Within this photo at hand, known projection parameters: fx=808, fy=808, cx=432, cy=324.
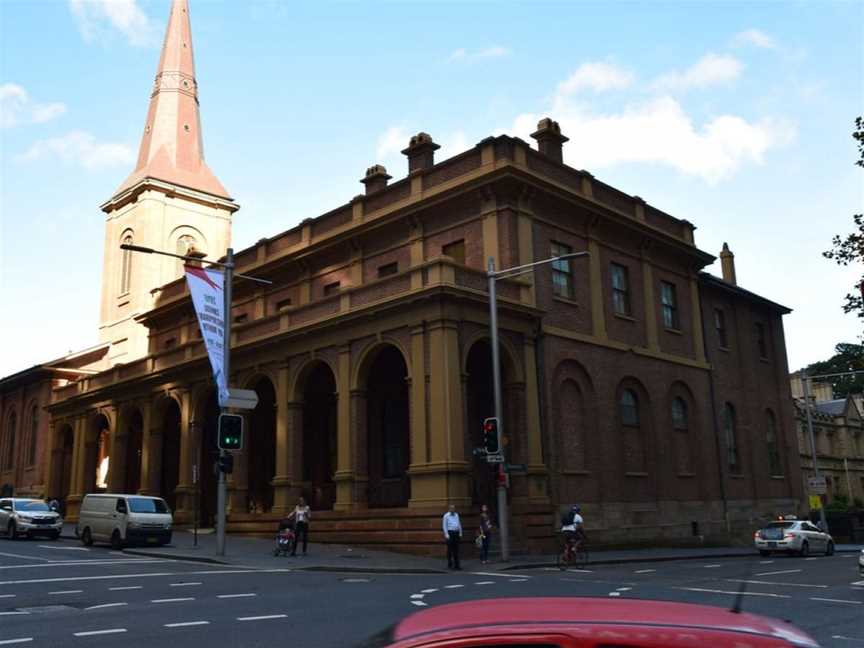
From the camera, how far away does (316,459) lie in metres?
33.8

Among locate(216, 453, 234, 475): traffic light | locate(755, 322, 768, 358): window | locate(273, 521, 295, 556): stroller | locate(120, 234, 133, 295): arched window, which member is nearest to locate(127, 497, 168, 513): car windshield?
locate(273, 521, 295, 556): stroller

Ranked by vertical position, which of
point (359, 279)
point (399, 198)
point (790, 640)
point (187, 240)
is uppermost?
point (187, 240)

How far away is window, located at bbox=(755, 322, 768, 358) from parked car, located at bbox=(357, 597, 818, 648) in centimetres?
4312

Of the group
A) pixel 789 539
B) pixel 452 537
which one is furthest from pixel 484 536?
pixel 789 539

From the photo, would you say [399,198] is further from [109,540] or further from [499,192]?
[109,540]

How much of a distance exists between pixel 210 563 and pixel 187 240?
122 feet

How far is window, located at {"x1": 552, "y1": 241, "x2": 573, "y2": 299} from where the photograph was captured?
30.5 m

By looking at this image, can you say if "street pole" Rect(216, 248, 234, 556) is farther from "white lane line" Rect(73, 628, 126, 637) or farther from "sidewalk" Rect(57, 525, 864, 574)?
"white lane line" Rect(73, 628, 126, 637)

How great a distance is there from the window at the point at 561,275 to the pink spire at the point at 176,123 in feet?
109

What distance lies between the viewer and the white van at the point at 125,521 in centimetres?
2662

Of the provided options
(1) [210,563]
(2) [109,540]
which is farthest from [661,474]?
(2) [109,540]

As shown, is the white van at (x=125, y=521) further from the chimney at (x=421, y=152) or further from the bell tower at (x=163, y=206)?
the bell tower at (x=163, y=206)

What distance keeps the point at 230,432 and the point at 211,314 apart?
137 inches

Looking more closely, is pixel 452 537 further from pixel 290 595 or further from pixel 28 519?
pixel 28 519
